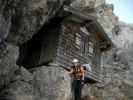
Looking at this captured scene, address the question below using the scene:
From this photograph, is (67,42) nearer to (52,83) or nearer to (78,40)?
(78,40)

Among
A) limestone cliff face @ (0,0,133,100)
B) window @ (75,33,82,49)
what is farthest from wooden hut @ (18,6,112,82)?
limestone cliff face @ (0,0,133,100)

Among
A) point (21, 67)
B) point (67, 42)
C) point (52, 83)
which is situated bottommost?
point (52, 83)

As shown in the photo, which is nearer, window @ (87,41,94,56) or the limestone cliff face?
the limestone cliff face

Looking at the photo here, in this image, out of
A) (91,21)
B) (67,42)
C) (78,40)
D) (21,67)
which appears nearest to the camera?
(21,67)

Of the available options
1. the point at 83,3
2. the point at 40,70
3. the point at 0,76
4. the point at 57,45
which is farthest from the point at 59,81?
the point at 83,3

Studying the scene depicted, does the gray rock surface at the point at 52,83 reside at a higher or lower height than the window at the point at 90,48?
lower

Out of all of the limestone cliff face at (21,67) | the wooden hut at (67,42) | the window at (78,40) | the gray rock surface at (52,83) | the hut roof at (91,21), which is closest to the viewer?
the limestone cliff face at (21,67)

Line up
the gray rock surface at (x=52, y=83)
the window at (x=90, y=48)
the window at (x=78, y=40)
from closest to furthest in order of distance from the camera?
the gray rock surface at (x=52, y=83) → the window at (x=78, y=40) → the window at (x=90, y=48)

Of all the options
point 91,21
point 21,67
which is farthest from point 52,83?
point 91,21

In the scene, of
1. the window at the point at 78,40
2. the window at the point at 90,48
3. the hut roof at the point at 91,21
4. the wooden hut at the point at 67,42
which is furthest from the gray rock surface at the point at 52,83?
the hut roof at the point at 91,21

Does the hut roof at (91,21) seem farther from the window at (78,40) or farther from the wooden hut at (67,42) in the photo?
the window at (78,40)

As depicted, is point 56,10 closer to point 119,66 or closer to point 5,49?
point 5,49

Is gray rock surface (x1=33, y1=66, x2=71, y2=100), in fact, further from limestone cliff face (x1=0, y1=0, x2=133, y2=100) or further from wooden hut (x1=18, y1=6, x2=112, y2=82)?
wooden hut (x1=18, y1=6, x2=112, y2=82)

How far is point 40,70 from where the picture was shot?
18516mm
